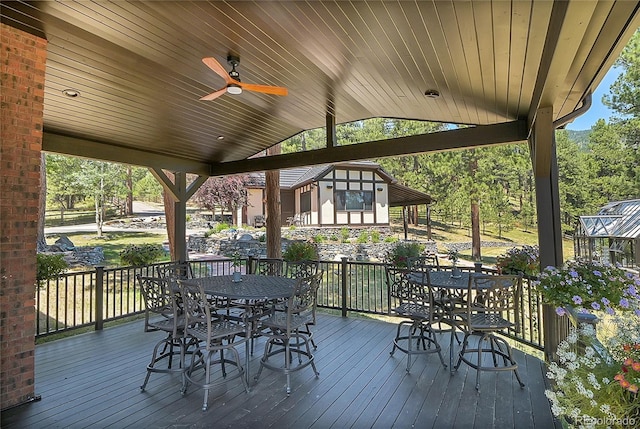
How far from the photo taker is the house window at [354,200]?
59.0ft

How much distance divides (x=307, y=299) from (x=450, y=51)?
2854 mm

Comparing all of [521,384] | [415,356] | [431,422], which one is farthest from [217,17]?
[521,384]

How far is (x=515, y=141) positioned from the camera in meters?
4.46

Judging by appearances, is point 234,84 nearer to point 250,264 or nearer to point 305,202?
point 250,264

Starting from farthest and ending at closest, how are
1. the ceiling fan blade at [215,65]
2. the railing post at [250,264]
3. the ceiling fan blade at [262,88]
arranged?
the railing post at [250,264], the ceiling fan blade at [262,88], the ceiling fan blade at [215,65]

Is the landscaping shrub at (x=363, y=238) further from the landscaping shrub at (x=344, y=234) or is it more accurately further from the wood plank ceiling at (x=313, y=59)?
the wood plank ceiling at (x=313, y=59)

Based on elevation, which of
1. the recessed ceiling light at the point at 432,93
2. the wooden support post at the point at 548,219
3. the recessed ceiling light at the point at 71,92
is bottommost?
the wooden support post at the point at 548,219

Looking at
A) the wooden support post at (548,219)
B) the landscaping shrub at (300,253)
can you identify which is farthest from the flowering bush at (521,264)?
the landscaping shrub at (300,253)

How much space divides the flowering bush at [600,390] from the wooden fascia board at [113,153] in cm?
613

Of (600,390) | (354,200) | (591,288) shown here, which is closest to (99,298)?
(600,390)

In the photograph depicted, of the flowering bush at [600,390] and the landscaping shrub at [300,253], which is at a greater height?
the landscaping shrub at [300,253]

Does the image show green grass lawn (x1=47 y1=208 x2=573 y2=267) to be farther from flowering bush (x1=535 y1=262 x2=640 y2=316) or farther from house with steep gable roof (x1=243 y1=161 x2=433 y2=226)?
flowering bush (x1=535 y1=262 x2=640 y2=316)

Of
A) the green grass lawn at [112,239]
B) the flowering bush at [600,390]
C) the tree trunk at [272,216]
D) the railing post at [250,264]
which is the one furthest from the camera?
the green grass lawn at [112,239]

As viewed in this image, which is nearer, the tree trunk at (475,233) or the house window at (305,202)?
the tree trunk at (475,233)
